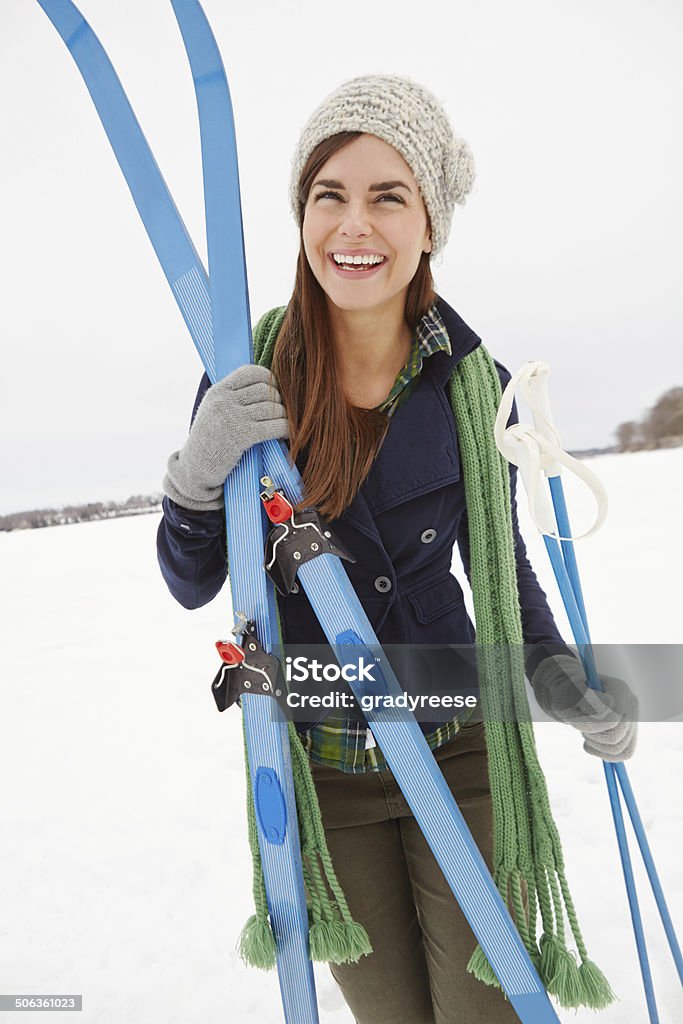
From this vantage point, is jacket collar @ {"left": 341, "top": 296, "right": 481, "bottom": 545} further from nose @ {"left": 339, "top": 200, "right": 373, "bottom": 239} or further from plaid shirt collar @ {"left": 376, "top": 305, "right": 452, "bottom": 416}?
nose @ {"left": 339, "top": 200, "right": 373, "bottom": 239}

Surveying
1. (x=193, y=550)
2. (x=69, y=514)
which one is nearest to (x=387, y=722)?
(x=193, y=550)

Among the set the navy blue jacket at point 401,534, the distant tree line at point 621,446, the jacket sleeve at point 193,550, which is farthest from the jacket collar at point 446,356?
the distant tree line at point 621,446

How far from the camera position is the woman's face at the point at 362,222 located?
733mm

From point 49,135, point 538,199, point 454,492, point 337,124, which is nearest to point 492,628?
point 454,492

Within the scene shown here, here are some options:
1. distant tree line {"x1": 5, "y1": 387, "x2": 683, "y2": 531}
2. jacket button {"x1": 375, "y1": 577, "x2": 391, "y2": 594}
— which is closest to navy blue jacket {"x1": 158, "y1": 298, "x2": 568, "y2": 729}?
jacket button {"x1": 375, "y1": 577, "x2": 391, "y2": 594}

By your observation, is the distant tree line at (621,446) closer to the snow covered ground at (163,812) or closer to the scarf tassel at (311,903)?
the snow covered ground at (163,812)

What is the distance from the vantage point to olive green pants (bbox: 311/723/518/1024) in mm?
872

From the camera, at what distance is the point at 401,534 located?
0.84 metres

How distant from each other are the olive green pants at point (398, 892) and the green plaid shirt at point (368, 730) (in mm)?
18

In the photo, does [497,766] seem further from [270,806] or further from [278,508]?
[278,508]

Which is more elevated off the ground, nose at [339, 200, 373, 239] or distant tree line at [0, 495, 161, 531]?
distant tree line at [0, 495, 161, 531]

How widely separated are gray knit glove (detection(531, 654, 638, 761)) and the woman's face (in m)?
0.51

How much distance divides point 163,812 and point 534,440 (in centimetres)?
169

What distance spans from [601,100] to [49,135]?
12.3ft
